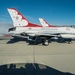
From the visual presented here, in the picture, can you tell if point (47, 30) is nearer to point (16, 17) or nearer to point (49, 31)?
point (49, 31)

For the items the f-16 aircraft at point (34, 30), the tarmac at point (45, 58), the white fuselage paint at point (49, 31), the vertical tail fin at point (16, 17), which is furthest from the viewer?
the vertical tail fin at point (16, 17)

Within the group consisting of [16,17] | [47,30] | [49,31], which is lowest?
[49,31]

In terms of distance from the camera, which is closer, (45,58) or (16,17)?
(45,58)

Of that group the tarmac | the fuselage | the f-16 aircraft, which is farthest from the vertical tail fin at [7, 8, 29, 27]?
Answer: the tarmac

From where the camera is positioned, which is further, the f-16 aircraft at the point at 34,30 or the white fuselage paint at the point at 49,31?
the white fuselage paint at the point at 49,31

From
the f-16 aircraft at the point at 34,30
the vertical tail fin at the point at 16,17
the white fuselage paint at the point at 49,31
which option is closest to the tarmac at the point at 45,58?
the f-16 aircraft at the point at 34,30

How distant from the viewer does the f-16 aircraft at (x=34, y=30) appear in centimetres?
2059

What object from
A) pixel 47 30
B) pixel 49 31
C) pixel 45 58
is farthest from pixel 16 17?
pixel 45 58

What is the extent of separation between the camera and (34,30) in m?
21.5

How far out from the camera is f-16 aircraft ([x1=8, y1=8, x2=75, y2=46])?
2059 centimetres

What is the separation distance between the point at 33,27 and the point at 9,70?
1398 centimetres

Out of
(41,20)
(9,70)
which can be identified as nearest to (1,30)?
(41,20)

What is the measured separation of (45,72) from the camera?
7957 mm

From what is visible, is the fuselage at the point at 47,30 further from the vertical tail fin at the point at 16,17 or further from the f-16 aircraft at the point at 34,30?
the vertical tail fin at the point at 16,17
